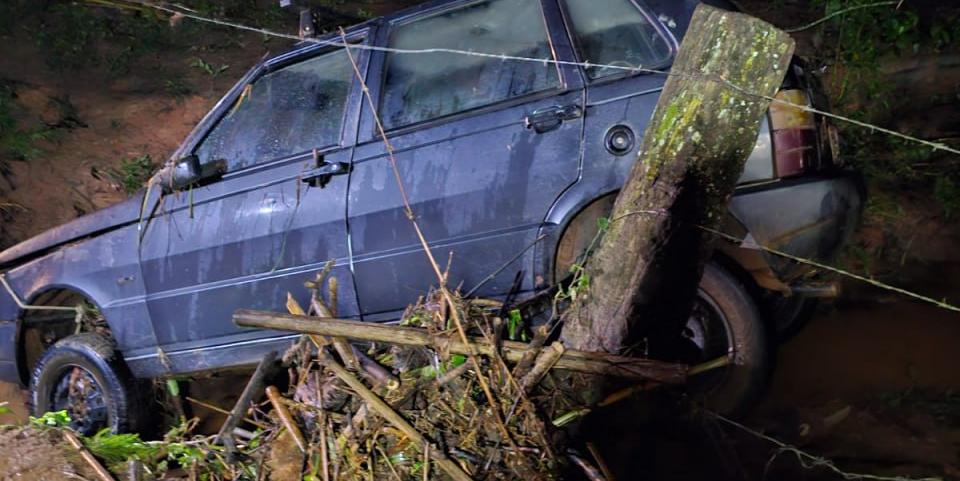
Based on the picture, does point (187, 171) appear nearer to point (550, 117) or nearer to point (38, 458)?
point (38, 458)

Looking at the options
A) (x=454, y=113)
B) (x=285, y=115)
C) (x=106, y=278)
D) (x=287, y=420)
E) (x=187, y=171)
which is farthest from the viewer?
(x=106, y=278)

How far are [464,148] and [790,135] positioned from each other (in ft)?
4.48

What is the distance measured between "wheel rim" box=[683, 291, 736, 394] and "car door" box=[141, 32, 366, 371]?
5.16 feet

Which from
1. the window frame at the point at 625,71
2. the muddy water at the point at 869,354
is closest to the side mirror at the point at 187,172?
the window frame at the point at 625,71

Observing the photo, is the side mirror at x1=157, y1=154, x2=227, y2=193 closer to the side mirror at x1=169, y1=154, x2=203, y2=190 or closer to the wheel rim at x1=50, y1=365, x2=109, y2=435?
the side mirror at x1=169, y1=154, x2=203, y2=190

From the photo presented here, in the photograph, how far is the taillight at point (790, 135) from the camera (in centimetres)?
284

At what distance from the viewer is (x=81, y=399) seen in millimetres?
4031

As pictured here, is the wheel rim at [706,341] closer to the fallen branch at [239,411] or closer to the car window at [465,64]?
the car window at [465,64]

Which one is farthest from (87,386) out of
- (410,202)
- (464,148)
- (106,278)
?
(464,148)

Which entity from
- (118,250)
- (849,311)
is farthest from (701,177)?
(118,250)

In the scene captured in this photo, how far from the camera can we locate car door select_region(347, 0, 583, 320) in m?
3.01

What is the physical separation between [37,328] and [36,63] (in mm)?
4290

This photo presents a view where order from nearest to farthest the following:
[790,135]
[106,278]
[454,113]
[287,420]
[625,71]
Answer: [287,420] → [790,135] → [625,71] → [454,113] → [106,278]

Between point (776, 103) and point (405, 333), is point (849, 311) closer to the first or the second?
point (776, 103)
